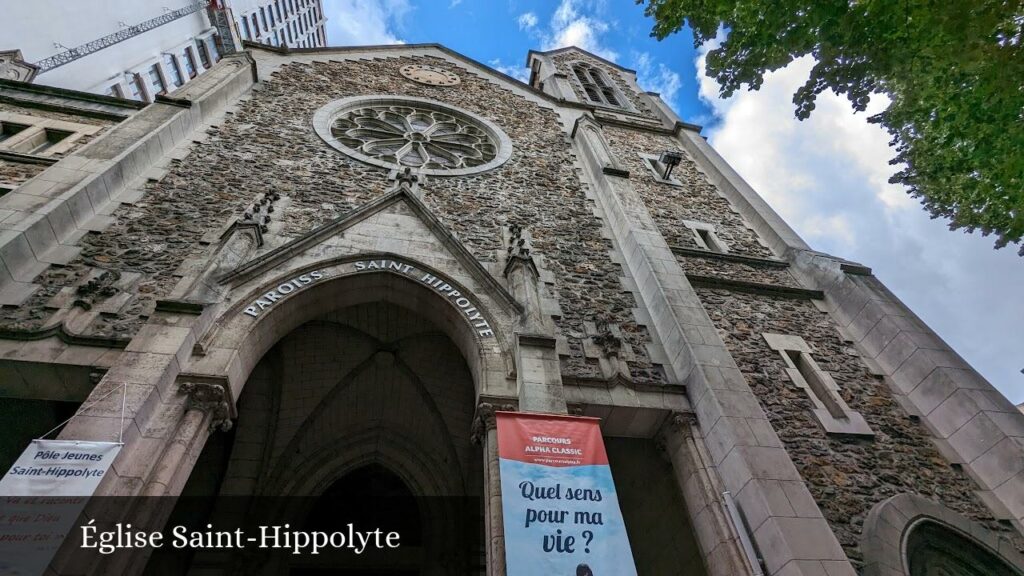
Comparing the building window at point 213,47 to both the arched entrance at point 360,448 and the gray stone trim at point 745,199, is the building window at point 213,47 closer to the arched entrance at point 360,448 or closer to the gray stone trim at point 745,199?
the gray stone trim at point 745,199

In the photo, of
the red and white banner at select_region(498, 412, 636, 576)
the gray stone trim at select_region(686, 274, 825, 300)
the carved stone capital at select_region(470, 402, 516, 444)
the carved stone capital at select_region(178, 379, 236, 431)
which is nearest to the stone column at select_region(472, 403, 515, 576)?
the carved stone capital at select_region(470, 402, 516, 444)

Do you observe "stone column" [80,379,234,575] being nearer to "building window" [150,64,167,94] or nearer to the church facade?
the church facade

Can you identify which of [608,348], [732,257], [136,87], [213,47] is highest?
[213,47]

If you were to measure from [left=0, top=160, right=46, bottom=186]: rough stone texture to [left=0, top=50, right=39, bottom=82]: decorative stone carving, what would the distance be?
732 cm

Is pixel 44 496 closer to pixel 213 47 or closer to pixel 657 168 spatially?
pixel 657 168

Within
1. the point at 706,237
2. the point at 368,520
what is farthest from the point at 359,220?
the point at 706,237

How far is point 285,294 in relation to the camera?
279 inches

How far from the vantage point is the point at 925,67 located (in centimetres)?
702

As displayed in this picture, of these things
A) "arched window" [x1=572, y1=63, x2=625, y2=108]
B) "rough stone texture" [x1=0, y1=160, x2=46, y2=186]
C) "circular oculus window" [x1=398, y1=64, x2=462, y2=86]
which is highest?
"arched window" [x1=572, y1=63, x2=625, y2=108]

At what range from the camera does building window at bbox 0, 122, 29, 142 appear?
1045 cm

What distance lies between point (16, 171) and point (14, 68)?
8.39 metres

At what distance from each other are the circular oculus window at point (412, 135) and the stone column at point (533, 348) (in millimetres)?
4556

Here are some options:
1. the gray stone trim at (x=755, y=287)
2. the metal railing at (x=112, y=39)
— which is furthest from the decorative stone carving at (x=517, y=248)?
the metal railing at (x=112, y=39)

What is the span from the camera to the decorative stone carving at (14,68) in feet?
45.5
